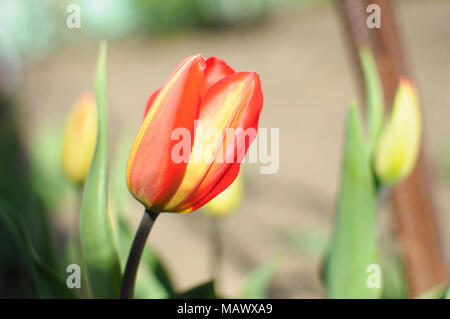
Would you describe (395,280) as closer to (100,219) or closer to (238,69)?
(100,219)

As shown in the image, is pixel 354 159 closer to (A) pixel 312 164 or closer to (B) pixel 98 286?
(B) pixel 98 286

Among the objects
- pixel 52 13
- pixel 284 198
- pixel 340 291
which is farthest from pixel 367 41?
pixel 52 13

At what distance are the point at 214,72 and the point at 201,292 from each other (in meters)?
0.13

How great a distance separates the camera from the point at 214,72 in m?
0.25

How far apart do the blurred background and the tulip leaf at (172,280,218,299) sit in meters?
0.17

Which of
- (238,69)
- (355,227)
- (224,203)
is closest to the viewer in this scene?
(355,227)

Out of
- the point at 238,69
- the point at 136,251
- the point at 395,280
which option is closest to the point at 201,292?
the point at 136,251

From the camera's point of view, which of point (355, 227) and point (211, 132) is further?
point (355, 227)

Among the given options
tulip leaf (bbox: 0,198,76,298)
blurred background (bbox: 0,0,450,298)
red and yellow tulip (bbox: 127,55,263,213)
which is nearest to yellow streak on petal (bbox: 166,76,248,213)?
red and yellow tulip (bbox: 127,55,263,213)

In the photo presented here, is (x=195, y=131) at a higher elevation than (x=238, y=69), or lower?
lower

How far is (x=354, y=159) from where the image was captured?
0.33 meters

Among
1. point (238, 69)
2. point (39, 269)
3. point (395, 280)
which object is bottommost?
point (395, 280)

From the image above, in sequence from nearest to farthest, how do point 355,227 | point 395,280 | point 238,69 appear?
point 355,227, point 395,280, point 238,69

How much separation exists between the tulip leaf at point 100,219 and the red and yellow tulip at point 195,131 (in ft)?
0.16
